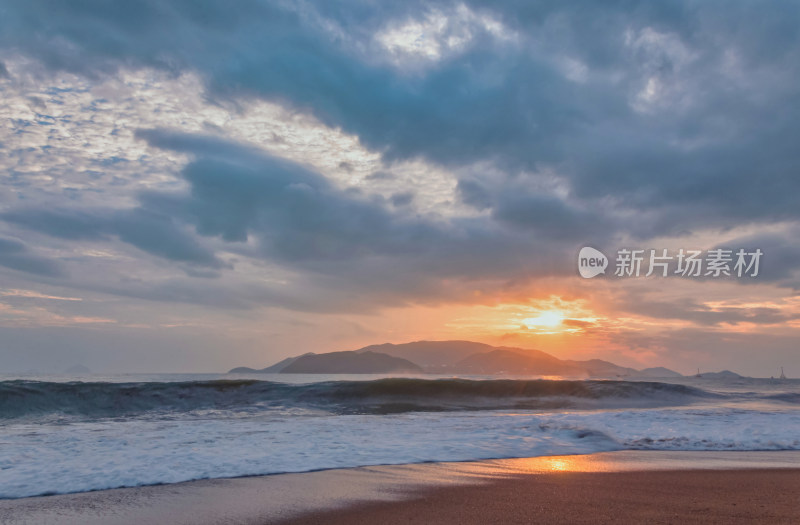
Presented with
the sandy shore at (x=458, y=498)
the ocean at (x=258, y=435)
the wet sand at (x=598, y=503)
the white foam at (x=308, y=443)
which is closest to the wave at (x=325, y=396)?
the ocean at (x=258, y=435)

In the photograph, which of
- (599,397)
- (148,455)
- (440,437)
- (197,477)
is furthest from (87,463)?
(599,397)

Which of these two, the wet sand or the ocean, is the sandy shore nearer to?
the wet sand

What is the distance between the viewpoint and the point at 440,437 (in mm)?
8953

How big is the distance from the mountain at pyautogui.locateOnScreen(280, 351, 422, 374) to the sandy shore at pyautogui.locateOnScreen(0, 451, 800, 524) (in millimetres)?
129972

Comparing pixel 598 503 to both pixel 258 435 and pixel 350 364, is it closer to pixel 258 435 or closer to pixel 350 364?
pixel 258 435

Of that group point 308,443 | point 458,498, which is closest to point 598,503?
point 458,498

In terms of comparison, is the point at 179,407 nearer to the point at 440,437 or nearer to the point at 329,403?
the point at 329,403

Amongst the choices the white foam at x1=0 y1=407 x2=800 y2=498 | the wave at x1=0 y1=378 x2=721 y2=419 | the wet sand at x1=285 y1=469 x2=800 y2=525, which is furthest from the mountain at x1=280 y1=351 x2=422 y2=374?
the wet sand at x1=285 y1=469 x2=800 y2=525

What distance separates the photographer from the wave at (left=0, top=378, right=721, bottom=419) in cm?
1620

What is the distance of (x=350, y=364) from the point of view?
5477 inches

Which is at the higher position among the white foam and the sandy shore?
the sandy shore

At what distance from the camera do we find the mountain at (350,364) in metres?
137

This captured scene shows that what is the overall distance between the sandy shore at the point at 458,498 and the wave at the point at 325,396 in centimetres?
968

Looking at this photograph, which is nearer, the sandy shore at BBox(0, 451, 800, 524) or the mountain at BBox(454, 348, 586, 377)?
the sandy shore at BBox(0, 451, 800, 524)
